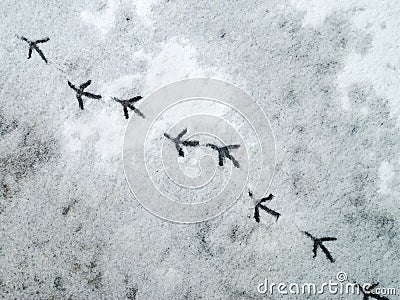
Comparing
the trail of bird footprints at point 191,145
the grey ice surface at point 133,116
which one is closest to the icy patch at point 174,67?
the grey ice surface at point 133,116

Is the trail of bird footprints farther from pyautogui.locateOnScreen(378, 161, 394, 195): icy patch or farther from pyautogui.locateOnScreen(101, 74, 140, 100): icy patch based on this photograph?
pyautogui.locateOnScreen(378, 161, 394, 195): icy patch

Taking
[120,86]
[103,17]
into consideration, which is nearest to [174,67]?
[120,86]

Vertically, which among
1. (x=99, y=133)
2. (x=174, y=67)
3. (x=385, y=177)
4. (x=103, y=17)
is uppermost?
(x=103, y=17)

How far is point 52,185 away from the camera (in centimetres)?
145

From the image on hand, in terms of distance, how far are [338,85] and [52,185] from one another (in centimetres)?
127

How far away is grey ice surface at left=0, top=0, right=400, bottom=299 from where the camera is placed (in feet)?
4.63

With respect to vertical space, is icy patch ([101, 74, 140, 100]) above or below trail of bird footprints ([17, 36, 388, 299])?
above

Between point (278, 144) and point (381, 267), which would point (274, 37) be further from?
point (381, 267)

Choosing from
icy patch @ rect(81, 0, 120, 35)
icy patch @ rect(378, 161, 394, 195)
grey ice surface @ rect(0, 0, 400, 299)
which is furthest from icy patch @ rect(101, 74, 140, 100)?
icy patch @ rect(378, 161, 394, 195)

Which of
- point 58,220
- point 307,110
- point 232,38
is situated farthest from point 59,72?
point 307,110

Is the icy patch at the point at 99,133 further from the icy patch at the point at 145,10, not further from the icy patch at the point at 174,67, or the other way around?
the icy patch at the point at 145,10

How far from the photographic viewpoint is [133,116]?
146cm

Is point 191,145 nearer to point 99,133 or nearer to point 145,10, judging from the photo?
point 99,133

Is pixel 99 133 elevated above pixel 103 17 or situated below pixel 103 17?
below
